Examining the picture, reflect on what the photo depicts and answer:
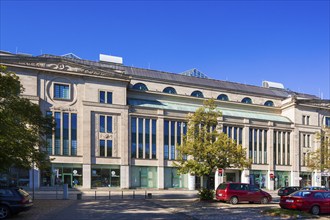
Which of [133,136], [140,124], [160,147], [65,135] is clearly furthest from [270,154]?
[65,135]

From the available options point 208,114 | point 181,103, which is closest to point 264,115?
point 181,103

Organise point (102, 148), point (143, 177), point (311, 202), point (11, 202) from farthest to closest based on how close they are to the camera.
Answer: point (143, 177), point (102, 148), point (311, 202), point (11, 202)

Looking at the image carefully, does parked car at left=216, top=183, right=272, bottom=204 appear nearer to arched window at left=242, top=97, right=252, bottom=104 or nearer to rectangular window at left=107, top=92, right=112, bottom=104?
rectangular window at left=107, top=92, right=112, bottom=104

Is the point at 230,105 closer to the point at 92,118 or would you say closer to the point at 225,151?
the point at 92,118

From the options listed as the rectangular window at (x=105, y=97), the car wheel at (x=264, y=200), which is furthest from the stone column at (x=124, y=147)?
the car wheel at (x=264, y=200)

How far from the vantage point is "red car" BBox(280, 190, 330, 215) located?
21.2 m

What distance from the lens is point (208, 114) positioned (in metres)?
32.7

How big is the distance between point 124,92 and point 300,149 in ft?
112

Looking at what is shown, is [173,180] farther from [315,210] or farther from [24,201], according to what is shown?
[24,201]

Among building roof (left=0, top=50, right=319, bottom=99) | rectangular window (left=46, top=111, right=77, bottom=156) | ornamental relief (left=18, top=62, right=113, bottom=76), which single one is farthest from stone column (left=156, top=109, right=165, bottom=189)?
rectangular window (left=46, top=111, right=77, bottom=156)

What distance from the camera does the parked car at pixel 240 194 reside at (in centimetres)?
2889

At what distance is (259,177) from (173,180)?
16047 mm

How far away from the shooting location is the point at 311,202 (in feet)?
69.7

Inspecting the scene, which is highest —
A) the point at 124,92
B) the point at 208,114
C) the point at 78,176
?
the point at 124,92
